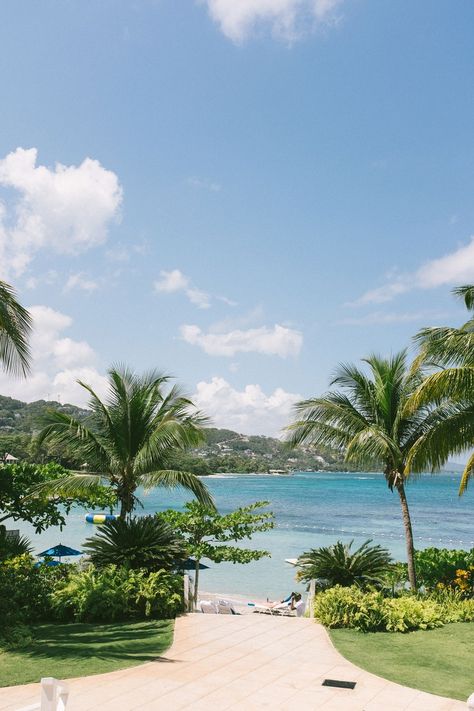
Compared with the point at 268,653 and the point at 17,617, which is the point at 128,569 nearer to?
the point at 17,617

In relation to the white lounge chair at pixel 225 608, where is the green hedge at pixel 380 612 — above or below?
above

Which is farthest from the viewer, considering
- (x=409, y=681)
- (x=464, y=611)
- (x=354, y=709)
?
(x=464, y=611)

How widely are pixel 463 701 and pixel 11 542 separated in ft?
37.6

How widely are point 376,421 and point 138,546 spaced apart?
6788mm

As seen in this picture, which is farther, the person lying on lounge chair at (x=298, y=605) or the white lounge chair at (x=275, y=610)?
the white lounge chair at (x=275, y=610)

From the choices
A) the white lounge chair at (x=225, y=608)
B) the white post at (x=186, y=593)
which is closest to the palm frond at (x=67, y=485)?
the white post at (x=186, y=593)

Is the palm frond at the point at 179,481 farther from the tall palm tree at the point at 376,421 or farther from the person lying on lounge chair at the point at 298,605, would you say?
the person lying on lounge chair at the point at 298,605

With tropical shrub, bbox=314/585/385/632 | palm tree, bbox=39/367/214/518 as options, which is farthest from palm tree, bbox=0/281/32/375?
tropical shrub, bbox=314/585/385/632

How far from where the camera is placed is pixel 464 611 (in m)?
11.7

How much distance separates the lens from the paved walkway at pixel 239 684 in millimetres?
6832

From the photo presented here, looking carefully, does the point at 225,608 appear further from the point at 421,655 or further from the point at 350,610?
the point at 421,655

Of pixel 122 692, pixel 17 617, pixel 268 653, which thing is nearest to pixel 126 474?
pixel 17 617

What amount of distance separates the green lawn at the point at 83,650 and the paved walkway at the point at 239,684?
24 cm

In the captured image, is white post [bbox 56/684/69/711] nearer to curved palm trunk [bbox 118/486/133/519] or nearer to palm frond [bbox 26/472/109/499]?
palm frond [bbox 26/472/109/499]
